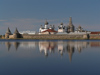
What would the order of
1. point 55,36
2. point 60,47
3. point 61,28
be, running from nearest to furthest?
point 60,47, point 55,36, point 61,28

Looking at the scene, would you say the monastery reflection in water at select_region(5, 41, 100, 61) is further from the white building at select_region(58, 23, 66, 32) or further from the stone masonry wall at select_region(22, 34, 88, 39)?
the white building at select_region(58, 23, 66, 32)

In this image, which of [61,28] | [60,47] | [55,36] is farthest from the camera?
[61,28]

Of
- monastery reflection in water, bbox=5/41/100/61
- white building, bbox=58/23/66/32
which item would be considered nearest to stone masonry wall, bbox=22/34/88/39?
white building, bbox=58/23/66/32

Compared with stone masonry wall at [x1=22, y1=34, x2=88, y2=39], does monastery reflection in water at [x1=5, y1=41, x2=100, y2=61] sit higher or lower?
higher

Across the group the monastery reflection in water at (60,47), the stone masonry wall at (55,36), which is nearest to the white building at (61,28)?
the stone masonry wall at (55,36)

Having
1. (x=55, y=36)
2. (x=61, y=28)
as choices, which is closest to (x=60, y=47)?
(x=55, y=36)

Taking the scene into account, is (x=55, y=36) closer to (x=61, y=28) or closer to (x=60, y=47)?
(x=61, y=28)

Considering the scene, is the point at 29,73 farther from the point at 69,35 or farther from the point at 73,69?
the point at 69,35

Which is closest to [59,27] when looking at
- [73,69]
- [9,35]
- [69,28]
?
[69,28]

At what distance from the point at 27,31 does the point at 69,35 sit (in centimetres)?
2242

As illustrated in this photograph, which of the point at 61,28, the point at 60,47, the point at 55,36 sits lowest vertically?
the point at 55,36

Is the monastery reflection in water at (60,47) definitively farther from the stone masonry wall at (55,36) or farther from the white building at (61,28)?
the white building at (61,28)

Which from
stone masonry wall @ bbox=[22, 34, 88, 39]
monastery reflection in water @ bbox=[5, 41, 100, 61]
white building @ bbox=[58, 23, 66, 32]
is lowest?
stone masonry wall @ bbox=[22, 34, 88, 39]

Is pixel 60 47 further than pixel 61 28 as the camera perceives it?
No
